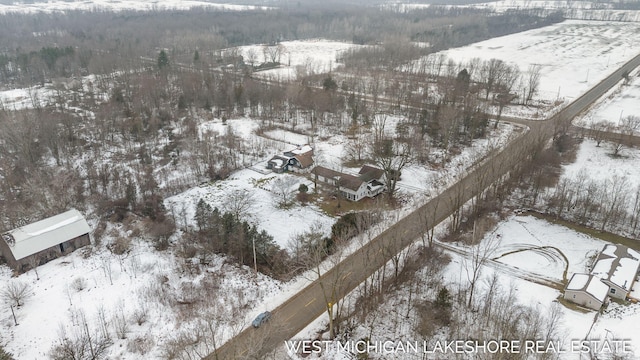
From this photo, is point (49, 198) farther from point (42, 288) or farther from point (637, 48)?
point (637, 48)

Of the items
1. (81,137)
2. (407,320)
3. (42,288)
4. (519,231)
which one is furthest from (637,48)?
(42,288)

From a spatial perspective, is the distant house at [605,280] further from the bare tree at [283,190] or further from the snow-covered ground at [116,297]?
the bare tree at [283,190]

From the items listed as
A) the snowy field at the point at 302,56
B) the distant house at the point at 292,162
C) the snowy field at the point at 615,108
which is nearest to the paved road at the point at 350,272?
the distant house at the point at 292,162

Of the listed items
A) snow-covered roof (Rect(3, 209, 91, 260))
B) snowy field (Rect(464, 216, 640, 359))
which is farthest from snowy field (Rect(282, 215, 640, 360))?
snow-covered roof (Rect(3, 209, 91, 260))

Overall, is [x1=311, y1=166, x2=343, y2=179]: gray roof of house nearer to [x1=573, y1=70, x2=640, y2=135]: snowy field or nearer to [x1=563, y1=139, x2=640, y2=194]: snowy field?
[x1=563, y1=139, x2=640, y2=194]: snowy field

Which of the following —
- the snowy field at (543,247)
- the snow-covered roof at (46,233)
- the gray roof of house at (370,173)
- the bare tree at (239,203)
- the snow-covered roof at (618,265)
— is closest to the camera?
the snow-covered roof at (618,265)

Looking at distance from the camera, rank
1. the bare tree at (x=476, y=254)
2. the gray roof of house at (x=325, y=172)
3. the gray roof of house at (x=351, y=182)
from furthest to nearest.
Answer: the gray roof of house at (x=325, y=172) → the gray roof of house at (x=351, y=182) → the bare tree at (x=476, y=254)
